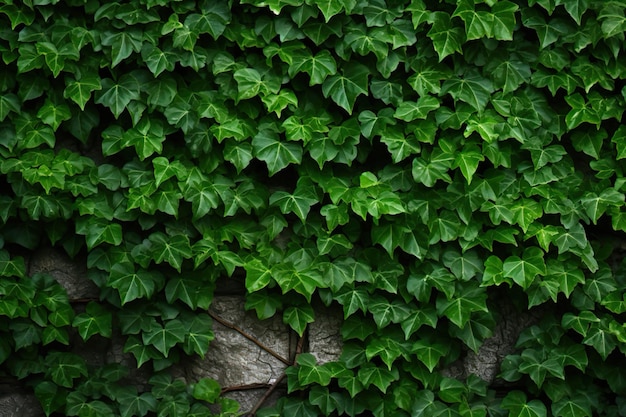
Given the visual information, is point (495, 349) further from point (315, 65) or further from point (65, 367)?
point (65, 367)

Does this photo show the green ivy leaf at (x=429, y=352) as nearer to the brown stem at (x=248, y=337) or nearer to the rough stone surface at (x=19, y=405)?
the brown stem at (x=248, y=337)

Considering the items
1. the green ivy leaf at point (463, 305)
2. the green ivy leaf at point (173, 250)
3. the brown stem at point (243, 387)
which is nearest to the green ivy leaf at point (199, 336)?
the brown stem at point (243, 387)

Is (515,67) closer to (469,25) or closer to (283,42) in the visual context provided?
(469,25)

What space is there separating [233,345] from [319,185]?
74 cm

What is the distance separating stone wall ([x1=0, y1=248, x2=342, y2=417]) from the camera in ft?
11.0

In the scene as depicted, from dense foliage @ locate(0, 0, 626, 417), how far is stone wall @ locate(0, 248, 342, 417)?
3.8 inches

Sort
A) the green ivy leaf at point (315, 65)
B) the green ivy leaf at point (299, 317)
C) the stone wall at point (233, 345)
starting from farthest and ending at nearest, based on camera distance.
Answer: the stone wall at point (233, 345) < the green ivy leaf at point (299, 317) < the green ivy leaf at point (315, 65)

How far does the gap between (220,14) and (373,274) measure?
1.15m

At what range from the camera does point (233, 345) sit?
11.0 feet

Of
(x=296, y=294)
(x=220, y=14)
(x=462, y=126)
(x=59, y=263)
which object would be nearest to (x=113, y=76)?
(x=220, y=14)

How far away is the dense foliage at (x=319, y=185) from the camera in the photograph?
317 centimetres

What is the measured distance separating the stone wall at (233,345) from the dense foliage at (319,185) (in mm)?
97

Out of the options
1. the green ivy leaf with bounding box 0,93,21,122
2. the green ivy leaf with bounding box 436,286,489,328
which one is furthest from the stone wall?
the green ivy leaf with bounding box 0,93,21,122

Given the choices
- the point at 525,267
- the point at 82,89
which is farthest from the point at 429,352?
the point at 82,89
